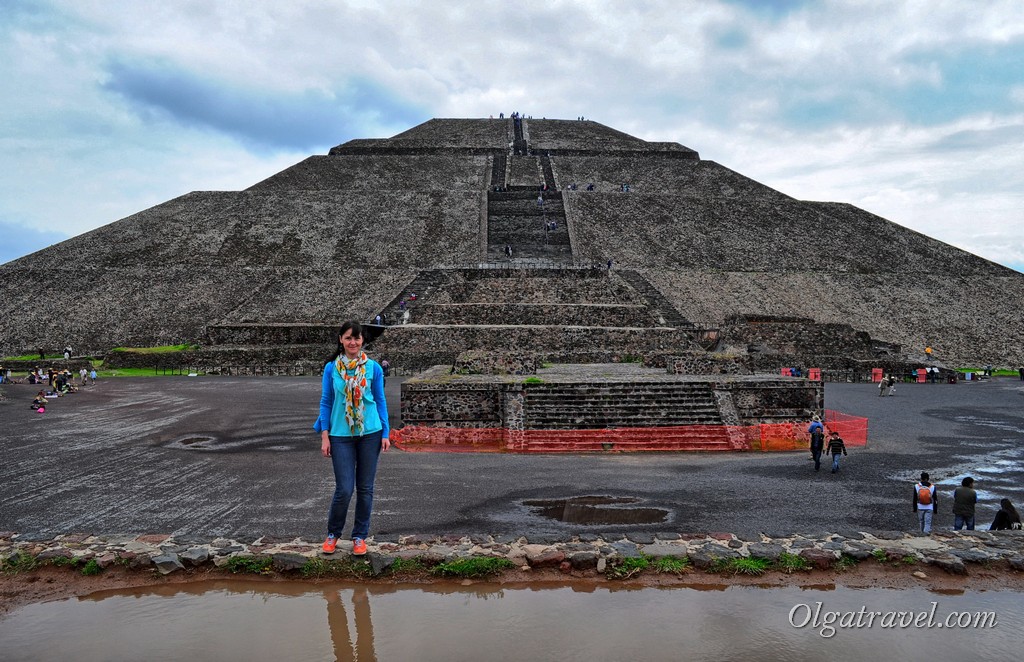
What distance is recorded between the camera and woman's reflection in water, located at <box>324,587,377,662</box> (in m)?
3.79

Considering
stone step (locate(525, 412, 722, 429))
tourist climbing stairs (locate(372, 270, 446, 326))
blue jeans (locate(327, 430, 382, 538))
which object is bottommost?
stone step (locate(525, 412, 722, 429))

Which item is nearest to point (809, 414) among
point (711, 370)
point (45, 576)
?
point (711, 370)

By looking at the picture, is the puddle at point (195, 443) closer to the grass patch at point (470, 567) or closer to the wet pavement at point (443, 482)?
the wet pavement at point (443, 482)

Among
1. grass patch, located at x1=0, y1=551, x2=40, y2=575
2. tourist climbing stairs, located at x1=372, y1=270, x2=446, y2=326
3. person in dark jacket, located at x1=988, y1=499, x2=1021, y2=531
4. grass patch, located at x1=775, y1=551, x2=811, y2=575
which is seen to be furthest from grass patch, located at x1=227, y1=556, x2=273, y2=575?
tourist climbing stairs, located at x1=372, y1=270, x2=446, y2=326

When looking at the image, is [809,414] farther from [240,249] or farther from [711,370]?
[240,249]

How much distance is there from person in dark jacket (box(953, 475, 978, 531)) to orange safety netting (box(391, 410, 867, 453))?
16.0ft

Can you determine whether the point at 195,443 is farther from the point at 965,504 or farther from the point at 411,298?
the point at 411,298

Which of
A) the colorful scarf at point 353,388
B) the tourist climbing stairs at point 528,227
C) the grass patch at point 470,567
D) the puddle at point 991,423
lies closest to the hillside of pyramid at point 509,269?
the tourist climbing stairs at point 528,227

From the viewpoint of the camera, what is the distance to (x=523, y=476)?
363 inches

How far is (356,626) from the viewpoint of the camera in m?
4.12

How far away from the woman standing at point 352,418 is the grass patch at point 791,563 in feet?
10.8

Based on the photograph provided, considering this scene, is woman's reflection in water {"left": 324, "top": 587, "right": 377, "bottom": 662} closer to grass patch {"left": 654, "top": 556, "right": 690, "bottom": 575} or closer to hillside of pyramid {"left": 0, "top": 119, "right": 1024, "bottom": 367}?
grass patch {"left": 654, "top": 556, "right": 690, "bottom": 575}

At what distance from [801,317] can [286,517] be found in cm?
2898

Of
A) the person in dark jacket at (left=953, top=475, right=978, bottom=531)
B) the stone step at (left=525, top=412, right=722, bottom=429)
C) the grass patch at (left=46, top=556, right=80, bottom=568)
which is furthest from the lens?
the stone step at (left=525, top=412, right=722, bottom=429)
